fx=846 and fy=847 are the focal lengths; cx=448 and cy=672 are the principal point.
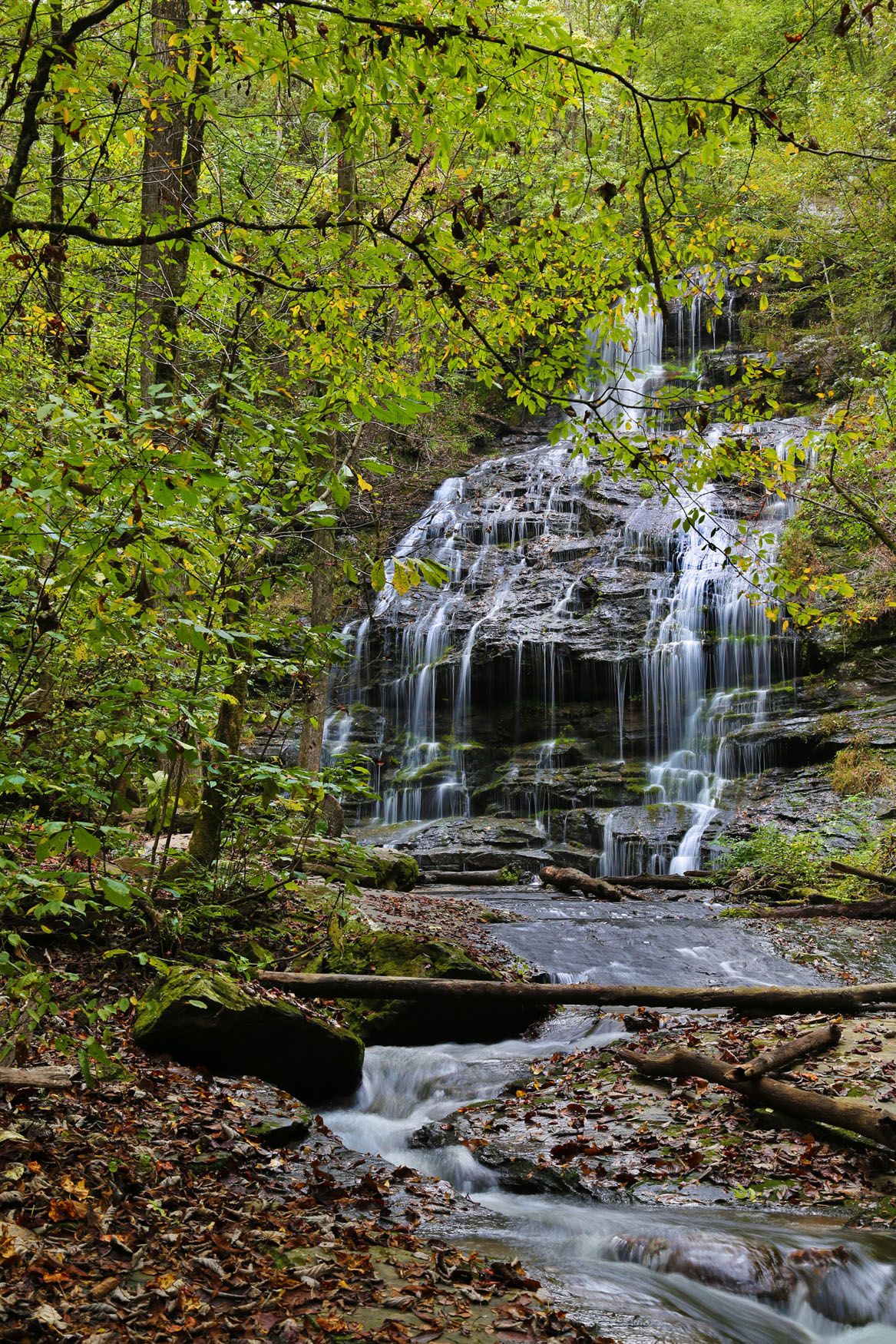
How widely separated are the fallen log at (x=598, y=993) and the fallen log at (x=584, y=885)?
7.43 meters

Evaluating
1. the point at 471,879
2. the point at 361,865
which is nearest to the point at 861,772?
the point at 471,879

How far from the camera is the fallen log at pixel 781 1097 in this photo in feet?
14.0

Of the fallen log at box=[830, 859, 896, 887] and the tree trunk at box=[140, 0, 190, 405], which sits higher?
the tree trunk at box=[140, 0, 190, 405]

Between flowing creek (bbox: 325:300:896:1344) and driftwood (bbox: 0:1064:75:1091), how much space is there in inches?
94.5

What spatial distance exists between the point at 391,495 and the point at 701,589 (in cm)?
1056

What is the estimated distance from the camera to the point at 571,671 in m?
20.0

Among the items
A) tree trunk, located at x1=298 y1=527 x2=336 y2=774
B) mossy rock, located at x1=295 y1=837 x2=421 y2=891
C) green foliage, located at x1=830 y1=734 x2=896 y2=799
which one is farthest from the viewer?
green foliage, located at x1=830 y1=734 x2=896 y2=799

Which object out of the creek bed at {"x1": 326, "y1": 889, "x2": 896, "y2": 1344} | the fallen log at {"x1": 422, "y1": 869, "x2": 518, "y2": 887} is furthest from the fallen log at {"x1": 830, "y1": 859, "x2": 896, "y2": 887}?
the fallen log at {"x1": 422, "y1": 869, "x2": 518, "y2": 887}

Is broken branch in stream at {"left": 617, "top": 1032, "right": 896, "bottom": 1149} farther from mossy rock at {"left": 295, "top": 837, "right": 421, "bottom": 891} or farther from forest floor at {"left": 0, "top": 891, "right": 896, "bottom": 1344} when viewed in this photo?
mossy rock at {"left": 295, "top": 837, "right": 421, "bottom": 891}

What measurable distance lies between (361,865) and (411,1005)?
5.71 feet

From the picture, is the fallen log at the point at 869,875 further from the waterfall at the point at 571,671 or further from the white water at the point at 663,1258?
the white water at the point at 663,1258

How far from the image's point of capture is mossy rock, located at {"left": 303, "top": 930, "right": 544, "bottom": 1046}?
655 cm

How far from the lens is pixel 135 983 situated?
212 inches

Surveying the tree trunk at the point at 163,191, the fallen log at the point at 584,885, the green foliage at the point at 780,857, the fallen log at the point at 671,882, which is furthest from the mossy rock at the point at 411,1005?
the fallen log at the point at 671,882
